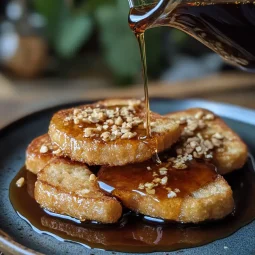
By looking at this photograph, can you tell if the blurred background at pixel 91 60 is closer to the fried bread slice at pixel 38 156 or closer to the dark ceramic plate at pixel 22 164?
the dark ceramic plate at pixel 22 164

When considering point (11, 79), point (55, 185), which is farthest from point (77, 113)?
point (11, 79)

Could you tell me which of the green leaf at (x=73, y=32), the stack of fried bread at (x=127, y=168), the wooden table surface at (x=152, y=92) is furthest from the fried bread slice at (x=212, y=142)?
the green leaf at (x=73, y=32)

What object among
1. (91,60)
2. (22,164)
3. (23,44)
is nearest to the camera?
(22,164)

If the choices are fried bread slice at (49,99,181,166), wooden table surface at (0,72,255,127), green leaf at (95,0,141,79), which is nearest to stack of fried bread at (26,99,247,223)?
fried bread slice at (49,99,181,166)

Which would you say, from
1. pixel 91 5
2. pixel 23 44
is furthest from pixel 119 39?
pixel 23 44

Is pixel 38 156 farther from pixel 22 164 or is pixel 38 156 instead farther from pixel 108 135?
pixel 108 135
